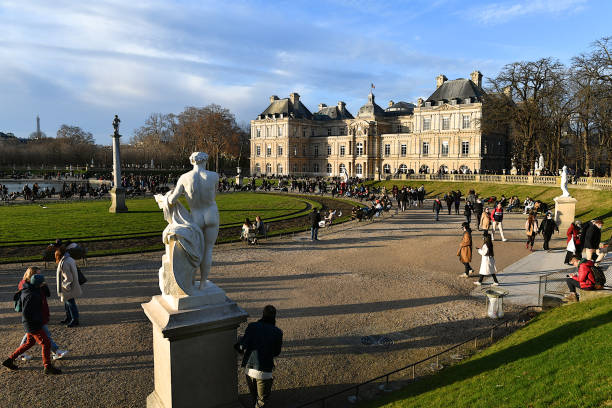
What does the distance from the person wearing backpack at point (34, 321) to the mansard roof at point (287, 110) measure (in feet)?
244

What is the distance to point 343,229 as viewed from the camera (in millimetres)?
20891

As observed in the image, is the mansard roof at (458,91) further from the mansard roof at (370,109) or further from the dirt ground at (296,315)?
the dirt ground at (296,315)

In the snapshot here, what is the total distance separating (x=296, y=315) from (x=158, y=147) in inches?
3314

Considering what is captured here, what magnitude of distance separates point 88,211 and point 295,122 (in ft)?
186

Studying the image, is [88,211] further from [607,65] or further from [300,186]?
[607,65]

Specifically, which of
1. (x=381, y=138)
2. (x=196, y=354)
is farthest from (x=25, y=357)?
(x=381, y=138)

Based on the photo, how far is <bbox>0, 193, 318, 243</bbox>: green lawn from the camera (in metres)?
18.4

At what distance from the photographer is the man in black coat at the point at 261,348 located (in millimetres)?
4883

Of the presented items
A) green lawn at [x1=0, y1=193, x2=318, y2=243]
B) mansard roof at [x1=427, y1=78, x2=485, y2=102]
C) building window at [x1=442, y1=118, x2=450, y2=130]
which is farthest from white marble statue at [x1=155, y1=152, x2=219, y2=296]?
mansard roof at [x1=427, y1=78, x2=485, y2=102]

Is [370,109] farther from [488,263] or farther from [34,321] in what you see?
[34,321]

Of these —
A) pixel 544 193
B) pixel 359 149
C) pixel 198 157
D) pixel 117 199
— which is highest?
pixel 359 149

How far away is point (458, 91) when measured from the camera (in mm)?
62000

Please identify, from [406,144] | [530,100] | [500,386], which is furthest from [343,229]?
[406,144]

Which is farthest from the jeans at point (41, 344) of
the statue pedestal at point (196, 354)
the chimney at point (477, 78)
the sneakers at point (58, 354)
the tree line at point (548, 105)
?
the chimney at point (477, 78)
